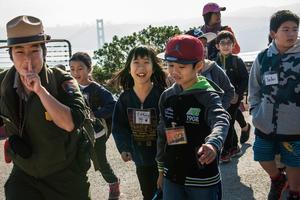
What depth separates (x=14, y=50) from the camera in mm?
2859

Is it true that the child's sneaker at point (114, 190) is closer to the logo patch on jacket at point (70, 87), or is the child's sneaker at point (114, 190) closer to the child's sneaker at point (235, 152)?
the child's sneaker at point (235, 152)

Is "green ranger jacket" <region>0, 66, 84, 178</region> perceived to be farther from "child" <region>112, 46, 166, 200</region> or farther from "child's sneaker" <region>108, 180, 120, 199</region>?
"child's sneaker" <region>108, 180, 120, 199</region>

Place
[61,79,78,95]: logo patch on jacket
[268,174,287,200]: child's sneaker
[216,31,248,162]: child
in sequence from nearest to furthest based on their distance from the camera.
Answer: [61,79,78,95]: logo patch on jacket, [268,174,287,200]: child's sneaker, [216,31,248,162]: child

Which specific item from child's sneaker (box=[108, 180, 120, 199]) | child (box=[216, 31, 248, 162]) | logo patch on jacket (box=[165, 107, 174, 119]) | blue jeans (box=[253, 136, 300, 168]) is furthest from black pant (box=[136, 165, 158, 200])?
child (box=[216, 31, 248, 162])

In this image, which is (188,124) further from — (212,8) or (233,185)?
(212,8)

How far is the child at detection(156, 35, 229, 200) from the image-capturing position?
3.23m

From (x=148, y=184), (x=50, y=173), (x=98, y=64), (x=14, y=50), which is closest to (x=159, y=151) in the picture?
(x=148, y=184)

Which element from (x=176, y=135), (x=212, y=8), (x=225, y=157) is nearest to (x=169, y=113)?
(x=176, y=135)

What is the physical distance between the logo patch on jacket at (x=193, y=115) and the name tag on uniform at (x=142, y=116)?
0.87 meters

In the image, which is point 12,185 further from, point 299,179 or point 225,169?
point 225,169

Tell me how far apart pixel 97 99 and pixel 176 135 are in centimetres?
198

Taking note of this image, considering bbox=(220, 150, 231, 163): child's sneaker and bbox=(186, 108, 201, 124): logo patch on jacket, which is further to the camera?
bbox=(220, 150, 231, 163): child's sneaker

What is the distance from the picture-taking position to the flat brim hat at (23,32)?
2.85 meters

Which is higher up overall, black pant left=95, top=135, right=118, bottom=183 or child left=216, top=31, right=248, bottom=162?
child left=216, top=31, right=248, bottom=162
